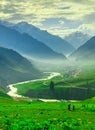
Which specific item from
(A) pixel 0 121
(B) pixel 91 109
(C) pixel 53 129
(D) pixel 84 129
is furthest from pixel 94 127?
(B) pixel 91 109

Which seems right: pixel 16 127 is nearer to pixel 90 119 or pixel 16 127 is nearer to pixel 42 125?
pixel 42 125

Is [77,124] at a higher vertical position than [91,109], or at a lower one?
lower

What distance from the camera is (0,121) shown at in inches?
1468

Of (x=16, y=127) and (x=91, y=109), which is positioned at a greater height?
(x=91, y=109)

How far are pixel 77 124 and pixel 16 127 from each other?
6557 mm

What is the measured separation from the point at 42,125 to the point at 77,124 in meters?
4.02

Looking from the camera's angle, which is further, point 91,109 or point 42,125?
point 91,109

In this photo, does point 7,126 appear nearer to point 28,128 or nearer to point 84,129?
point 28,128

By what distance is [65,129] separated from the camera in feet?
108

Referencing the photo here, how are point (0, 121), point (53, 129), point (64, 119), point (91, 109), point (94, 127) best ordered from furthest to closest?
1. point (91, 109)
2. point (64, 119)
3. point (0, 121)
4. point (94, 127)
5. point (53, 129)

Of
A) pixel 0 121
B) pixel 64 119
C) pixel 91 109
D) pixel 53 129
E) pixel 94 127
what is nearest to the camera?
pixel 53 129

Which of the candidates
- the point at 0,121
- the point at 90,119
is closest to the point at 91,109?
the point at 90,119

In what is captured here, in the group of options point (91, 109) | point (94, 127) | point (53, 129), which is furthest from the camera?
point (91, 109)

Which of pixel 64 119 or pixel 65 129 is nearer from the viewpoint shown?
pixel 65 129
